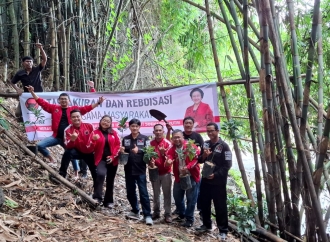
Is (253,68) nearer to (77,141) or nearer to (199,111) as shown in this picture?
(199,111)

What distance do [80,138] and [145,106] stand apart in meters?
1.11

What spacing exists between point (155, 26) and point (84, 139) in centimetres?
500

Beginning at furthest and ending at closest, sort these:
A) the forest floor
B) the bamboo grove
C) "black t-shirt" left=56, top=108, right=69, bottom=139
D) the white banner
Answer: the white banner
"black t-shirt" left=56, top=108, right=69, bottom=139
the bamboo grove
the forest floor

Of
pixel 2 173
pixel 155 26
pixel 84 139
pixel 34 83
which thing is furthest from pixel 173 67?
pixel 2 173

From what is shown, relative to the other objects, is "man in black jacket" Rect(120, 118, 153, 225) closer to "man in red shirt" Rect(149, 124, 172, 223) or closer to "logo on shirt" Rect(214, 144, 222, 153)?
"man in red shirt" Rect(149, 124, 172, 223)

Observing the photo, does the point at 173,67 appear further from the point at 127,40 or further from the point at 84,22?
the point at 84,22

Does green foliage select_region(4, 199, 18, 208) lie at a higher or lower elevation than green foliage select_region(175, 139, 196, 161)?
lower

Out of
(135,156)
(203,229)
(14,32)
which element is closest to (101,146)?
(135,156)

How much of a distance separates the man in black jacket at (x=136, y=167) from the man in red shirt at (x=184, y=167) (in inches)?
12.4

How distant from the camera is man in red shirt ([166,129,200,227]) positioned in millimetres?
3804

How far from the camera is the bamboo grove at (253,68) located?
353cm

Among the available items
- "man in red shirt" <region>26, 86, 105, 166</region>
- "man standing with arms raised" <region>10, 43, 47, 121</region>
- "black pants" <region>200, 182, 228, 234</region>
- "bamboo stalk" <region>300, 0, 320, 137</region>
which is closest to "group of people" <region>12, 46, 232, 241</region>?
"black pants" <region>200, 182, 228, 234</region>

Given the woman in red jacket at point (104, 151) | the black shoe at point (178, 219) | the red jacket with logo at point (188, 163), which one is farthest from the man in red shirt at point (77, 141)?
the black shoe at point (178, 219)

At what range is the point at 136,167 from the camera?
402cm
